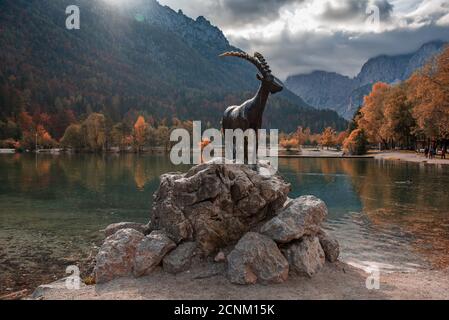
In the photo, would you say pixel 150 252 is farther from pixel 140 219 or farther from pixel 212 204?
pixel 140 219

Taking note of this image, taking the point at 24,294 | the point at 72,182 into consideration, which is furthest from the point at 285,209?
the point at 72,182

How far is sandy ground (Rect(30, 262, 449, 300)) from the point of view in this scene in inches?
400

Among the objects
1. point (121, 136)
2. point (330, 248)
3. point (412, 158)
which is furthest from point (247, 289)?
point (121, 136)

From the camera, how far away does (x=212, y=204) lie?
12766 millimetres

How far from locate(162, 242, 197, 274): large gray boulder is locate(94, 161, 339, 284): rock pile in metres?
0.03

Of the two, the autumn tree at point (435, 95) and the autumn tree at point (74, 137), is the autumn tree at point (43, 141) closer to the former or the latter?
the autumn tree at point (74, 137)

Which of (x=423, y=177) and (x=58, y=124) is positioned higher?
(x=58, y=124)

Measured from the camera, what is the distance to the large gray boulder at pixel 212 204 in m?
12.6

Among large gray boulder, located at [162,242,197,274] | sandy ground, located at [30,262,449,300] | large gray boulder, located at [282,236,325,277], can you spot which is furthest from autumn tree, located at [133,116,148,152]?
large gray boulder, located at [282,236,325,277]

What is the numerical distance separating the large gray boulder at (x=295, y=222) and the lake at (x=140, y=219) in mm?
3770

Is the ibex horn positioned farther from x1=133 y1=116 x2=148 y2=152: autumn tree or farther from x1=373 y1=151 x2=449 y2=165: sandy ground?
x1=133 y1=116 x2=148 y2=152: autumn tree
